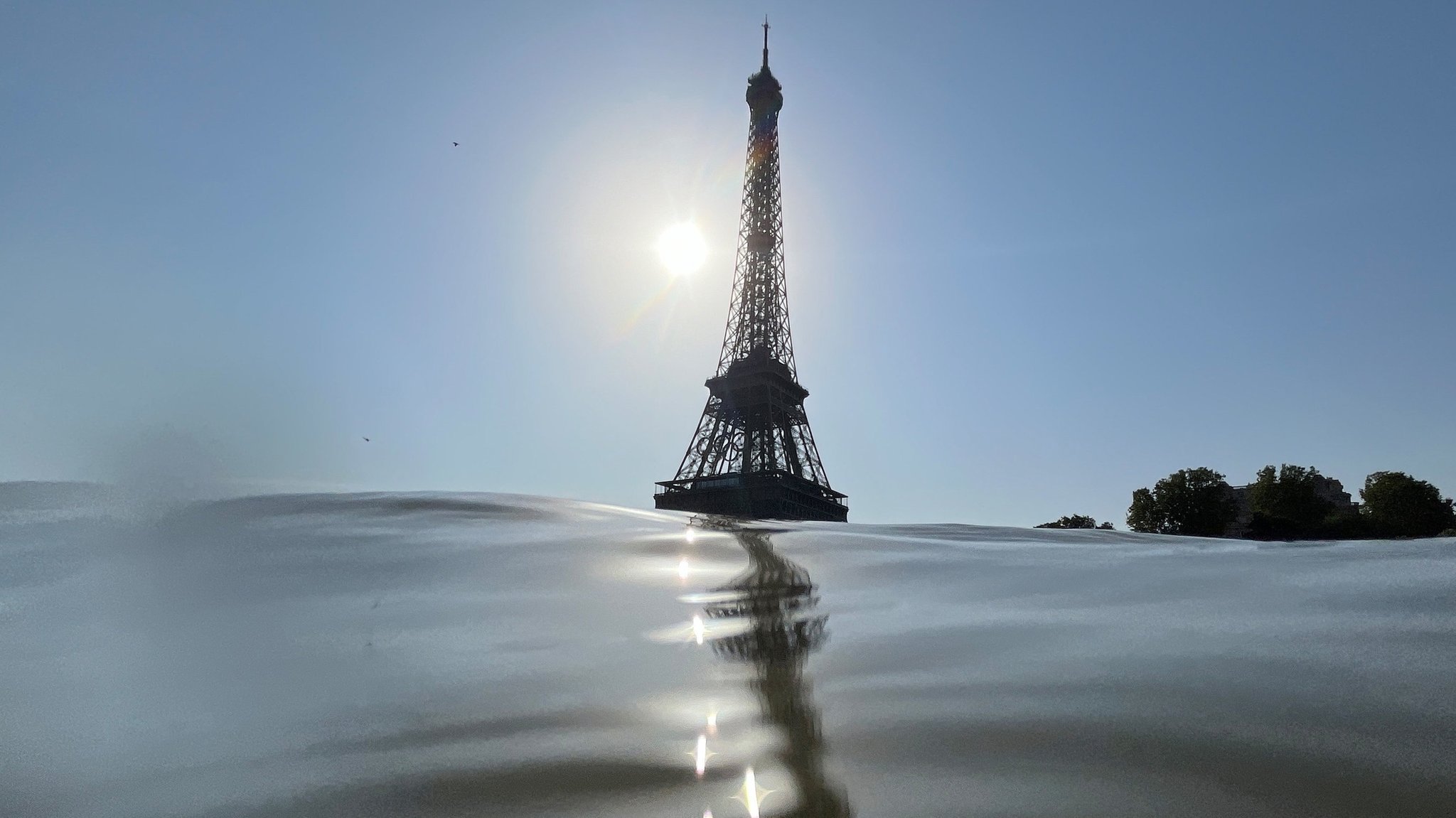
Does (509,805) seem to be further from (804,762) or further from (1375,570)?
(1375,570)

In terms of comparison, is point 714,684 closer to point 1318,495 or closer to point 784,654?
point 784,654

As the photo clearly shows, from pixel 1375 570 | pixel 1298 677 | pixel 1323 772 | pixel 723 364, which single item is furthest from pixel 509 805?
pixel 723 364

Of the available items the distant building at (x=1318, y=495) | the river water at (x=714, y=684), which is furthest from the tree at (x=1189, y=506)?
the river water at (x=714, y=684)

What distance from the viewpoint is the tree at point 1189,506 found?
125 ft

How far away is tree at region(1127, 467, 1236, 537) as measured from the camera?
3803 cm

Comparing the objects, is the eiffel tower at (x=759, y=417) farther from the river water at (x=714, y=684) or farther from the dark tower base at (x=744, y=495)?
the river water at (x=714, y=684)

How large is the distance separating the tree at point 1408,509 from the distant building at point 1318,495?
3.34 m

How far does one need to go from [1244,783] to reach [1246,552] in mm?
2347

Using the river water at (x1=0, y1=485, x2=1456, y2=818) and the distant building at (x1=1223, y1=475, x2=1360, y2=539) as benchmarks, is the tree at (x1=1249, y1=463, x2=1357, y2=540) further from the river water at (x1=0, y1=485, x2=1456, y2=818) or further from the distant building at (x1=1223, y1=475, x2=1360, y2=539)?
the river water at (x1=0, y1=485, x2=1456, y2=818)

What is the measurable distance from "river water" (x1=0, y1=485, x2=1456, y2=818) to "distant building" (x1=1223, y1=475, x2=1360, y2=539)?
45.2 metres

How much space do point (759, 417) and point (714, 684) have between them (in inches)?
1582

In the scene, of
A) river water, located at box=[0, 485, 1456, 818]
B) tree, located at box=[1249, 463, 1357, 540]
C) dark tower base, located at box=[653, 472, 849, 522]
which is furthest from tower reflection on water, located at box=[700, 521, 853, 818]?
tree, located at box=[1249, 463, 1357, 540]

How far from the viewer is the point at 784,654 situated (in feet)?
5.16

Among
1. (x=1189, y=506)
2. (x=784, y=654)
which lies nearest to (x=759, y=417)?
(x=1189, y=506)
